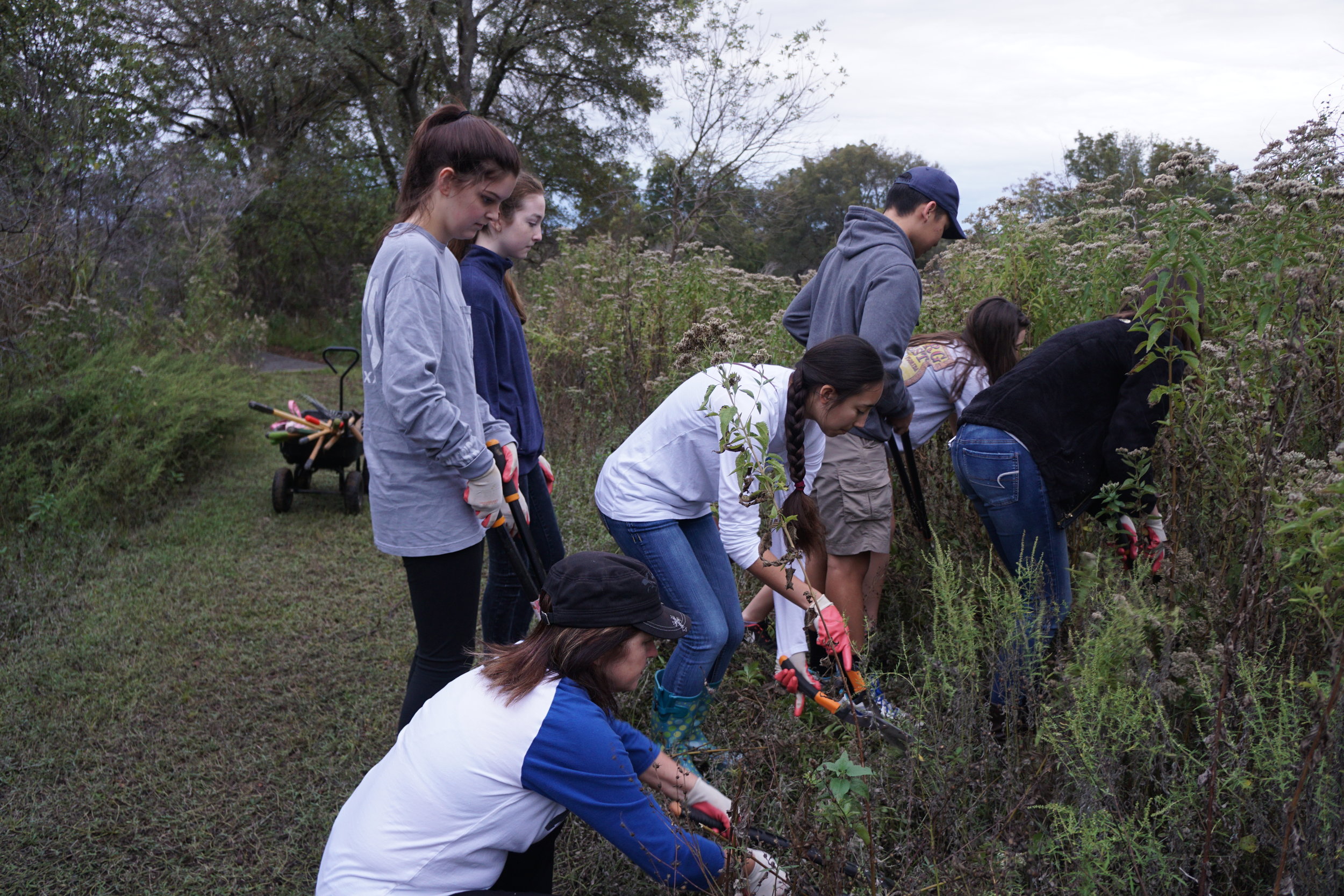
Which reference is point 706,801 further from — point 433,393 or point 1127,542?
point 1127,542

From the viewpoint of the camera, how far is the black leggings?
2730 mm

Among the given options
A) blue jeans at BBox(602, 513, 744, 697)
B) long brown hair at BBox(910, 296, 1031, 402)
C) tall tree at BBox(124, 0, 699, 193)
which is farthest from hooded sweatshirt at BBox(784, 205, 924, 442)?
tall tree at BBox(124, 0, 699, 193)

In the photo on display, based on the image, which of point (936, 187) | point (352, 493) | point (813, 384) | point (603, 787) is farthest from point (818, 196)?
point (603, 787)

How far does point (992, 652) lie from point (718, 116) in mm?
10277

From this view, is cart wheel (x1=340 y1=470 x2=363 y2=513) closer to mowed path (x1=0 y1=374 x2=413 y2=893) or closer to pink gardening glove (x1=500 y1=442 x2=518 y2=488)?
mowed path (x1=0 y1=374 x2=413 y2=893)

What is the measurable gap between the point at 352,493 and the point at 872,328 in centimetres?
476

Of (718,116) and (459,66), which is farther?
(459,66)

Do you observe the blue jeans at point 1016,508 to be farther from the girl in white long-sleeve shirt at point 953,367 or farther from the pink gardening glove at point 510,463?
the pink gardening glove at point 510,463

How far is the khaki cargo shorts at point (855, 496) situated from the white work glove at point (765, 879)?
1585 mm

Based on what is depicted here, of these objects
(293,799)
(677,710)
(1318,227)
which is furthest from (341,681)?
(1318,227)

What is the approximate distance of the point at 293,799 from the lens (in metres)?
3.37

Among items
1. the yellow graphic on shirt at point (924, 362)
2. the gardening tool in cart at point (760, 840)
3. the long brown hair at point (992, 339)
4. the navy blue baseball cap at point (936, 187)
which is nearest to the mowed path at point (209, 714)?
the gardening tool in cart at point (760, 840)

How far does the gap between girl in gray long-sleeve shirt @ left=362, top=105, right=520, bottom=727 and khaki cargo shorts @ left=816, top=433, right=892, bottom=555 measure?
1.37 metres

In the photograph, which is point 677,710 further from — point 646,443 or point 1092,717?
point 1092,717
